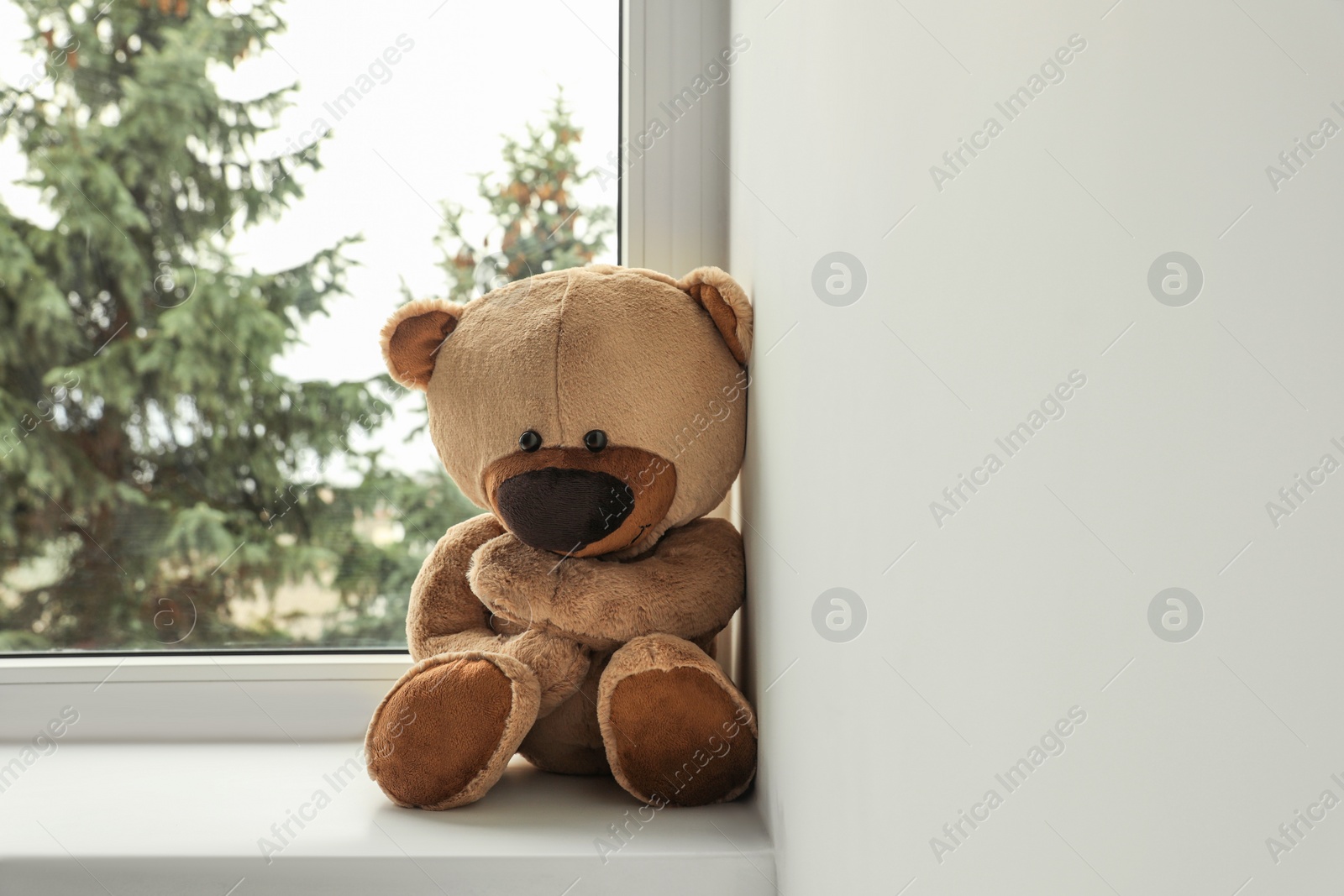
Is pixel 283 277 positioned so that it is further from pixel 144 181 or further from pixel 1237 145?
pixel 1237 145

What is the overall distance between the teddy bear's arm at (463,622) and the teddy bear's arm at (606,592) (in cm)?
2

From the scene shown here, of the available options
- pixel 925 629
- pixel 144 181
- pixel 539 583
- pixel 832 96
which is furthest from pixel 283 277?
pixel 925 629

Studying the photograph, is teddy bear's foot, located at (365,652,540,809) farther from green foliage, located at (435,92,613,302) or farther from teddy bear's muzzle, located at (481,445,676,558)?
green foliage, located at (435,92,613,302)

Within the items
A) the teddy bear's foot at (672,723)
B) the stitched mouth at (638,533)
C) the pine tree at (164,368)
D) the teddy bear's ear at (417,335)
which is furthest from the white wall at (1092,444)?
the pine tree at (164,368)

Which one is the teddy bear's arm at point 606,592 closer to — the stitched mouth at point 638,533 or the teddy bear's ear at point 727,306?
the stitched mouth at point 638,533

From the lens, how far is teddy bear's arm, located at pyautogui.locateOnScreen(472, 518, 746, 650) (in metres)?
0.99

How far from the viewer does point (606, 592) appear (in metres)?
0.98

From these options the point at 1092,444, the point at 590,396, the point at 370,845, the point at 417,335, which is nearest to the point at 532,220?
the point at 417,335

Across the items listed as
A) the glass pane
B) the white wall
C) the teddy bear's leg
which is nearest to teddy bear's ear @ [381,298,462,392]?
the glass pane

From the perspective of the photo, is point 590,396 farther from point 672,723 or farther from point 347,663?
point 347,663

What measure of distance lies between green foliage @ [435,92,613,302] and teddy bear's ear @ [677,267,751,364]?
0.34m

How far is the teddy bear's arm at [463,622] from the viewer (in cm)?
100

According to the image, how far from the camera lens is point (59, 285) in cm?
133

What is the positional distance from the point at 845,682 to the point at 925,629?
166 mm
